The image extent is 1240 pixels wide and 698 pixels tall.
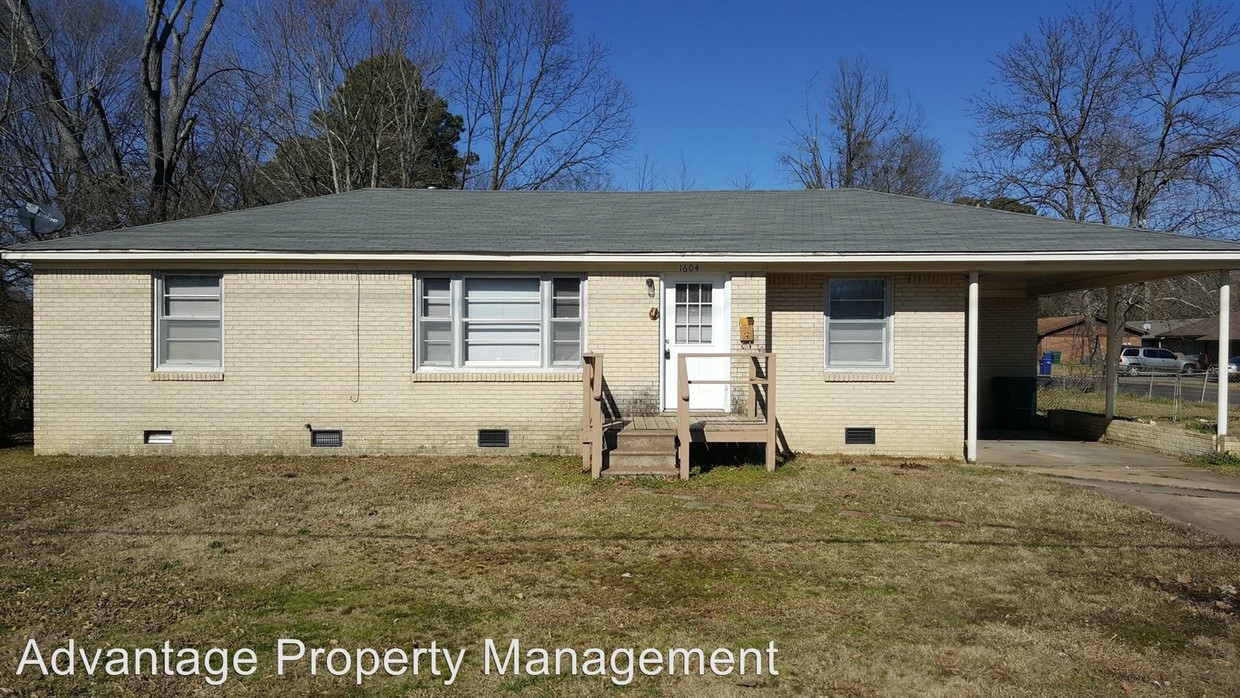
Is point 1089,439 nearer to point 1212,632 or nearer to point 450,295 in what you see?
point 1212,632

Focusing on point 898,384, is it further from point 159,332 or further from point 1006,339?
point 159,332

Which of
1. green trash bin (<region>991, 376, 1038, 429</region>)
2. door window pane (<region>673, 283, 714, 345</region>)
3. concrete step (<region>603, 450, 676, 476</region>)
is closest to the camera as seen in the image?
concrete step (<region>603, 450, 676, 476</region>)

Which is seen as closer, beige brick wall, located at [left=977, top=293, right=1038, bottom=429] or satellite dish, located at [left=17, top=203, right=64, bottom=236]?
satellite dish, located at [left=17, top=203, right=64, bottom=236]

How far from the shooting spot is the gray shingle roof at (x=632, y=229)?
10.4 m

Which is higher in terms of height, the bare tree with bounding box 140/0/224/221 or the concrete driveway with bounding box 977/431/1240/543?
the bare tree with bounding box 140/0/224/221

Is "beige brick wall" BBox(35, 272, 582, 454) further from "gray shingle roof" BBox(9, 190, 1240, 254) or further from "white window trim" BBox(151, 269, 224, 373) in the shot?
"gray shingle roof" BBox(9, 190, 1240, 254)

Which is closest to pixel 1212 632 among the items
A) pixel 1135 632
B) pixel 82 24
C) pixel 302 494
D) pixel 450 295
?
pixel 1135 632

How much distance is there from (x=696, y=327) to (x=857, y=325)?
2.44m

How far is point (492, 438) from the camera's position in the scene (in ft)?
35.5

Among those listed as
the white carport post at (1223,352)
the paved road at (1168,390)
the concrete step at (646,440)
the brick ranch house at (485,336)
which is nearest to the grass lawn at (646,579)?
the concrete step at (646,440)

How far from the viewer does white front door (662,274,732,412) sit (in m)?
10.7

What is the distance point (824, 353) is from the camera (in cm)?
1099

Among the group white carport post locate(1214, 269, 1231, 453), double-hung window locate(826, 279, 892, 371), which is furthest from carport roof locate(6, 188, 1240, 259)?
double-hung window locate(826, 279, 892, 371)

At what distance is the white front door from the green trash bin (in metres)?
6.71
